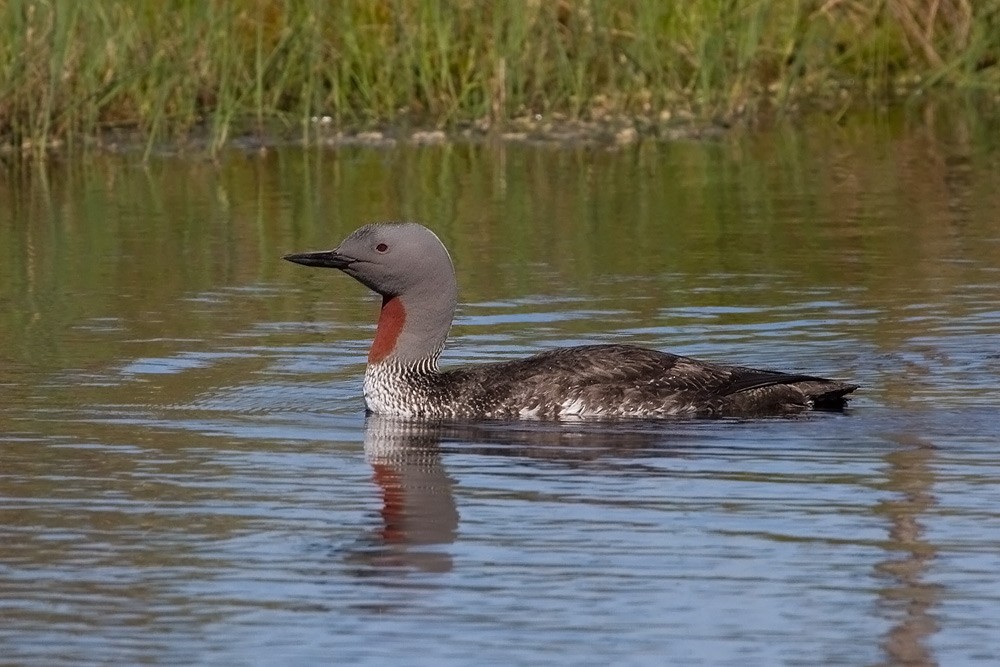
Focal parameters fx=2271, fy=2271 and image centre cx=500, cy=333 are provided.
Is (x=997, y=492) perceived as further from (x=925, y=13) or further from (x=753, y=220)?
(x=925, y=13)

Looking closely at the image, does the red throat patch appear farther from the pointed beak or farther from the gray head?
the pointed beak

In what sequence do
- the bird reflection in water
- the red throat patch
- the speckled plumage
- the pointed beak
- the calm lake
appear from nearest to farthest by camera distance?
1. the calm lake
2. the bird reflection in water
3. the speckled plumage
4. the pointed beak
5. the red throat patch

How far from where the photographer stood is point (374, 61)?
680 inches

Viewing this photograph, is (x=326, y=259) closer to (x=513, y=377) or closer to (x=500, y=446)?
(x=513, y=377)

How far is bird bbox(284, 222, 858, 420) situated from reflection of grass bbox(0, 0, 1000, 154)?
6960 millimetres

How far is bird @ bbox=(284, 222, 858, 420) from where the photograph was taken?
8.40m

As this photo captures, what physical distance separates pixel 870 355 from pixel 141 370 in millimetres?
3041

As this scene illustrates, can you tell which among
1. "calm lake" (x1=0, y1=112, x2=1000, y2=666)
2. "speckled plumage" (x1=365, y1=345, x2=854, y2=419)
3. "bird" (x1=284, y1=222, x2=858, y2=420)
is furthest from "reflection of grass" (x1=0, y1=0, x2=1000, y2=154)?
"speckled plumage" (x1=365, y1=345, x2=854, y2=419)

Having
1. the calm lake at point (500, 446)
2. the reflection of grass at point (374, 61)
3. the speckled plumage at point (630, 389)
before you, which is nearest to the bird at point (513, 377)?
the speckled plumage at point (630, 389)

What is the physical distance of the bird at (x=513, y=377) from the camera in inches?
331

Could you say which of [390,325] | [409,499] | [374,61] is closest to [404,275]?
[390,325]

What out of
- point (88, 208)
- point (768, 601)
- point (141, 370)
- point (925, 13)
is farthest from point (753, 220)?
point (768, 601)

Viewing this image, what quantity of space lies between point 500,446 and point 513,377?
0.57m

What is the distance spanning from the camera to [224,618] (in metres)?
5.49
